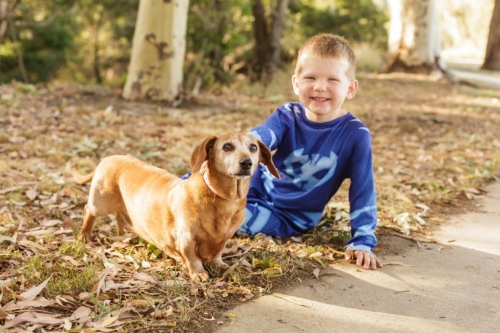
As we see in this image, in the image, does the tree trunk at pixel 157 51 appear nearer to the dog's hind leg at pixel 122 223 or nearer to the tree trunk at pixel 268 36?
the dog's hind leg at pixel 122 223

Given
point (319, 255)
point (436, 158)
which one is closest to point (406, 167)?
point (436, 158)

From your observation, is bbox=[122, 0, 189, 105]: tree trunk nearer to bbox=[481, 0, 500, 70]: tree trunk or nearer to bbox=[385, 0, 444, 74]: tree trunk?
bbox=[385, 0, 444, 74]: tree trunk

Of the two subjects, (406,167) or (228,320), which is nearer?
(228,320)

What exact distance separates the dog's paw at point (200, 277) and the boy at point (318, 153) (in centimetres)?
84

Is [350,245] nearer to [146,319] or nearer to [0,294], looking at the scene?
[146,319]

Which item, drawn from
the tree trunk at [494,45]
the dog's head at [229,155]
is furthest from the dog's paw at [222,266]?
the tree trunk at [494,45]

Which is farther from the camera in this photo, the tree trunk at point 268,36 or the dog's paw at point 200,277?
the tree trunk at point 268,36

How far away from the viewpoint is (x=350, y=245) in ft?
10.9

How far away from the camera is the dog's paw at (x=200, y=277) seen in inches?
110

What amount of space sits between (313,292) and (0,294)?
5.05 ft

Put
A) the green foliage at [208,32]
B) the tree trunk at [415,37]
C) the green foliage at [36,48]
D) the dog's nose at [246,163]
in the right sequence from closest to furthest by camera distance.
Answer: the dog's nose at [246,163], the green foliage at [208,32], the tree trunk at [415,37], the green foliage at [36,48]

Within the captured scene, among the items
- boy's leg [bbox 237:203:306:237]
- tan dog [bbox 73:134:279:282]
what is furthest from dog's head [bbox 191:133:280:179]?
boy's leg [bbox 237:203:306:237]

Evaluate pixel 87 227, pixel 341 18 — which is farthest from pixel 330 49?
pixel 341 18

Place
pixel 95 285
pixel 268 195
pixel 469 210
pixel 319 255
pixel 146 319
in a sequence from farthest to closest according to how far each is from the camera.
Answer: pixel 469 210, pixel 268 195, pixel 319 255, pixel 95 285, pixel 146 319
